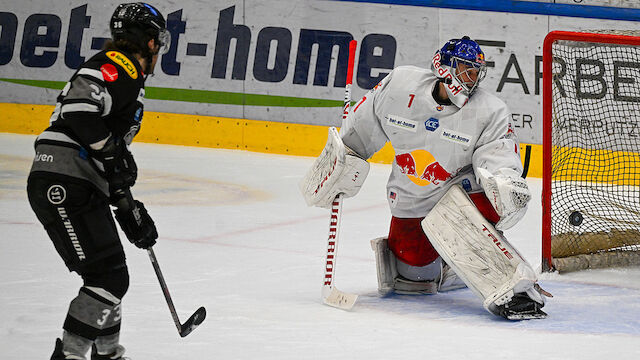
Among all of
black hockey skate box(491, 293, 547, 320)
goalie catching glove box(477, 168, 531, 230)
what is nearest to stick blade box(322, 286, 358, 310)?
black hockey skate box(491, 293, 547, 320)

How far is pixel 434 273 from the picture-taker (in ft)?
12.9

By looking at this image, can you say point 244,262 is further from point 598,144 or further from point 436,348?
point 598,144

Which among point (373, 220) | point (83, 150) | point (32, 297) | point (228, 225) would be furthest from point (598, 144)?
point (83, 150)

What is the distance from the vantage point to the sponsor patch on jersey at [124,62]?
257cm

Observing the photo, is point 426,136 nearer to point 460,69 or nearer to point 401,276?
point 460,69

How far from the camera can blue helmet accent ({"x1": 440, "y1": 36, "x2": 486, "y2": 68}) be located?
11.9 feet

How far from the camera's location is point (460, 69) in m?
3.62

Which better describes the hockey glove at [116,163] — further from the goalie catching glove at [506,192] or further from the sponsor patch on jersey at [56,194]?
the goalie catching glove at [506,192]

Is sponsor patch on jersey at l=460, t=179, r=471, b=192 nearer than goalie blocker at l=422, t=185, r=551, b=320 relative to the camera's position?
No

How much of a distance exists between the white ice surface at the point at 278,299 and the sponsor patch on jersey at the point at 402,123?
66cm

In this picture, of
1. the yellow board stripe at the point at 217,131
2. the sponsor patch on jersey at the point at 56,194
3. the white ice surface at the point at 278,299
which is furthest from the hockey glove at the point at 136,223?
the yellow board stripe at the point at 217,131

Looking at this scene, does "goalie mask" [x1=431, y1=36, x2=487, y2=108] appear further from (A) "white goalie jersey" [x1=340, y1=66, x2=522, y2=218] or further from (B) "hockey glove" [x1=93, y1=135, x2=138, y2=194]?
(B) "hockey glove" [x1=93, y1=135, x2=138, y2=194]

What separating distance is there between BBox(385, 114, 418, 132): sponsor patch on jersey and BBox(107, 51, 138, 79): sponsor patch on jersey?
1.39 meters

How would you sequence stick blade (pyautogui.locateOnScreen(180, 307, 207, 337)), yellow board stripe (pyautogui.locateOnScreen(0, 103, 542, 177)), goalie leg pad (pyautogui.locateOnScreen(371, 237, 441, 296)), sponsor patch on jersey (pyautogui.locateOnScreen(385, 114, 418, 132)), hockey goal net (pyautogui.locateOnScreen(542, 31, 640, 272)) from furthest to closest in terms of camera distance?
yellow board stripe (pyautogui.locateOnScreen(0, 103, 542, 177)), hockey goal net (pyautogui.locateOnScreen(542, 31, 640, 272)), goalie leg pad (pyautogui.locateOnScreen(371, 237, 441, 296)), sponsor patch on jersey (pyautogui.locateOnScreen(385, 114, 418, 132)), stick blade (pyautogui.locateOnScreen(180, 307, 207, 337))
